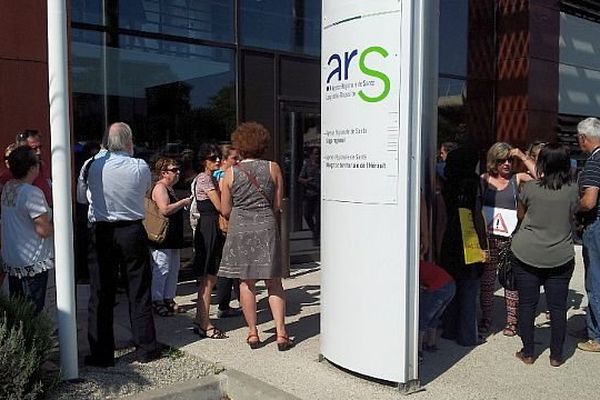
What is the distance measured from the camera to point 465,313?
490 centimetres

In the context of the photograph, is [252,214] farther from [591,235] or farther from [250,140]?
[591,235]

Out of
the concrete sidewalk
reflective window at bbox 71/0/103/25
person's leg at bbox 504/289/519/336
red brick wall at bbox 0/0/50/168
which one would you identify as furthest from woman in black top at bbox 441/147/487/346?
reflective window at bbox 71/0/103/25

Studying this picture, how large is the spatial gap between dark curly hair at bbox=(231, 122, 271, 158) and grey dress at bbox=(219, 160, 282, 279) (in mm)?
92

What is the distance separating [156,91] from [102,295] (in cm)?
358

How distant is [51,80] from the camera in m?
3.81

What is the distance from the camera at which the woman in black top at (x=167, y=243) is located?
550 cm

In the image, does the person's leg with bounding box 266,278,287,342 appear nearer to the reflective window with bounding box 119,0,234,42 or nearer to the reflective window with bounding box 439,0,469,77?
the reflective window with bounding box 119,0,234,42

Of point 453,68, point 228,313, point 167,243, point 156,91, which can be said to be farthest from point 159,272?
point 453,68

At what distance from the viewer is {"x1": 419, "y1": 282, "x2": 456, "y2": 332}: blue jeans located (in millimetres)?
4438

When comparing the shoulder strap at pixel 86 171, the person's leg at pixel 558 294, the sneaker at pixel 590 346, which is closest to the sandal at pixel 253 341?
the shoulder strap at pixel 86 171

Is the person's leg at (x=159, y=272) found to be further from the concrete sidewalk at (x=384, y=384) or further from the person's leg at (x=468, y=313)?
the person's leg at (x=468, y=313)

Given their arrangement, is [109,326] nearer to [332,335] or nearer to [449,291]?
[332,335]

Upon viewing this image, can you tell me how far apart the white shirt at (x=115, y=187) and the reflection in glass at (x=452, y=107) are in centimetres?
717

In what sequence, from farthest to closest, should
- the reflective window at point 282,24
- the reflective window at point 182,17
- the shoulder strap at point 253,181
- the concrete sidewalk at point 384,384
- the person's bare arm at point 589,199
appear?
the reflective window at point 282,24 → the reflective window at point 182,17 → the person's bare arm at point 589,199 → the shoulder strap at point 253,181 → the concrete sidewalk at point 384,384
